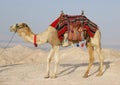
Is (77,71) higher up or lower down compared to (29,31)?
lower down

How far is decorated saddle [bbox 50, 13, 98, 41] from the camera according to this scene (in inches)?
523

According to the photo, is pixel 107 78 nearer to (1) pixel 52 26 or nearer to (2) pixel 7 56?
(1) pixel 52 26

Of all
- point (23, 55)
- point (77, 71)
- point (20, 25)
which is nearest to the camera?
point (20, 25)

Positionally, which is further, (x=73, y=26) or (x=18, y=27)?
(x=73, y=26)

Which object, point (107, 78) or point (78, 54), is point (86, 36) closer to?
point (107, 78)

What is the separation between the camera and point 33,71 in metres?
14.8

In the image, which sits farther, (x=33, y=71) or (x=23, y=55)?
(x=23, y=55)

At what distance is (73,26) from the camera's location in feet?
44.1

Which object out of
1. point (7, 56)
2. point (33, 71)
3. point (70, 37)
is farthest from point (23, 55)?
point (70, 37)

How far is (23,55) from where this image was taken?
29516 millimetres

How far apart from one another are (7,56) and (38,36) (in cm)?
1508

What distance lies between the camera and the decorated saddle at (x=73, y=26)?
13.3 metres

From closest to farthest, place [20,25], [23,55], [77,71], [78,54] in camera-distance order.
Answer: [20,25]
[77,71]
[78,54]
[23,55]

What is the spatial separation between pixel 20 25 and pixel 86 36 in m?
2.49
